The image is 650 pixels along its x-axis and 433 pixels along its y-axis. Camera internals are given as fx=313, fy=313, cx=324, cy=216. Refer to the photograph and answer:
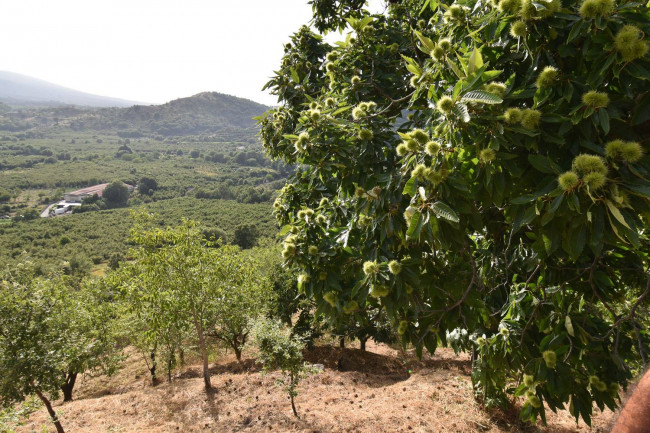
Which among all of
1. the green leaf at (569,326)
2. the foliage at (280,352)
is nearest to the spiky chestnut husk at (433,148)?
the green leaf at (569,326)

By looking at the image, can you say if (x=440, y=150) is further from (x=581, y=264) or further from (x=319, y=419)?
(x=319, y=419)

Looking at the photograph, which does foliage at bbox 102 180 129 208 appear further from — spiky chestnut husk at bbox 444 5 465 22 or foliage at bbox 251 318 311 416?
spiky chestnut husk at bbox 444 5 465 22

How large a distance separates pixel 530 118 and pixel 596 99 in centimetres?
28

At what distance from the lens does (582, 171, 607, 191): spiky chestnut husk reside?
129cm

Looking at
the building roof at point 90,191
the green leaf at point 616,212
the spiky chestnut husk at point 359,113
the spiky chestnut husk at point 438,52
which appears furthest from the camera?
the building roof at point 90,191

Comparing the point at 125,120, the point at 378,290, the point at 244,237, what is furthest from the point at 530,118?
the point at 125,120

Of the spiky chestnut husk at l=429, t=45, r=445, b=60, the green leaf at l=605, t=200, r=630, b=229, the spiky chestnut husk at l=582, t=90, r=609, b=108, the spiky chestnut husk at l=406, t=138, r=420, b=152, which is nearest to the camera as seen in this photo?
the green leaf at l=605, t=200, r=630, b=229

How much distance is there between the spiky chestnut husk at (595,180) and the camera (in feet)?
4.22

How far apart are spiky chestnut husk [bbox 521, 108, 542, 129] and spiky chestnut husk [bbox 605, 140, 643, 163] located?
1.03ft

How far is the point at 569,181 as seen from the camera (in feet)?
4.53

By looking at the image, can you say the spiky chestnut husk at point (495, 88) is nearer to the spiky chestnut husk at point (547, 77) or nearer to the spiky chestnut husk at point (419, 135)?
the spiky chestnut husk at point (547, 77)

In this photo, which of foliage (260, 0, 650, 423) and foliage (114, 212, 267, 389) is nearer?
foliage (260, 0, 650, 423)

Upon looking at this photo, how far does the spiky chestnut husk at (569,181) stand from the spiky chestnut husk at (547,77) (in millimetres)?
543

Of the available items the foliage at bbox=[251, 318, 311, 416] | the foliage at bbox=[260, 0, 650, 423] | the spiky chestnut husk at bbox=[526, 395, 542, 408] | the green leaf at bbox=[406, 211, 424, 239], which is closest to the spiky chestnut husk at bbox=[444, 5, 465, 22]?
the foliage at bbox=[260, 0, 650, 423]
